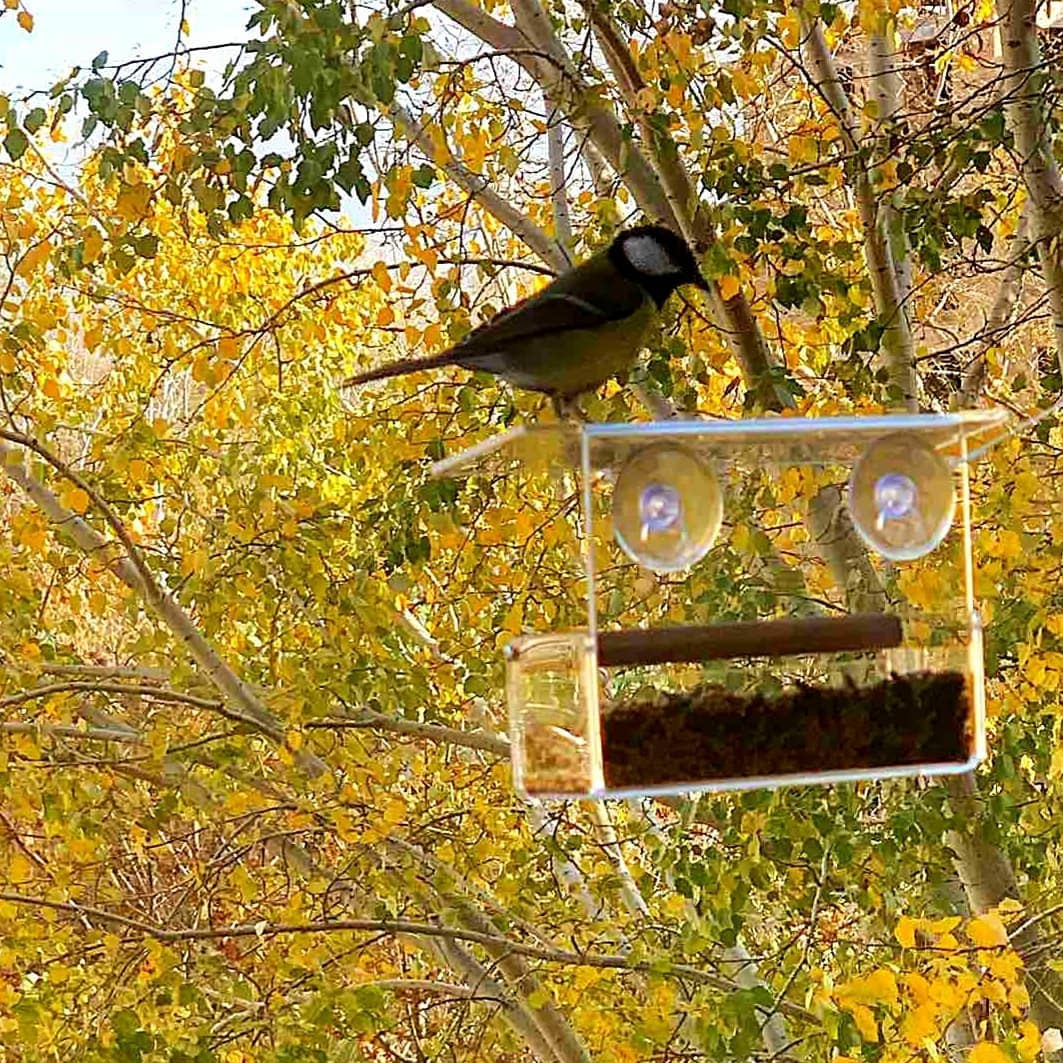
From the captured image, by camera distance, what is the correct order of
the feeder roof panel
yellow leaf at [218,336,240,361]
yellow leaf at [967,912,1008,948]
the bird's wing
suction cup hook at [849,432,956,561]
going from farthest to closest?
yellow leaf at [218,336,240,361] → yellow leaf at [967,912,1008,948] → the bird's wing → suction cup hook at [849,432,956,561] → the feeder roof panel

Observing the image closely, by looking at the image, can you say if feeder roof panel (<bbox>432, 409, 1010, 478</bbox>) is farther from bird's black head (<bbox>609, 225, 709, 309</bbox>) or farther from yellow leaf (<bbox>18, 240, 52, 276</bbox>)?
yellow leaf (<bbox>18, 240, 52, 276</bbox>)

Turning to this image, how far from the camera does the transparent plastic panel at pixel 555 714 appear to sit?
113 centimetres

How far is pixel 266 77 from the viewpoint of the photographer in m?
1.52

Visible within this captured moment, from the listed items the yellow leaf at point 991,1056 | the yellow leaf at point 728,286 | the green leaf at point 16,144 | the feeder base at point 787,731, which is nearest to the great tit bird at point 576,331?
the yellow leaf at point 728,286

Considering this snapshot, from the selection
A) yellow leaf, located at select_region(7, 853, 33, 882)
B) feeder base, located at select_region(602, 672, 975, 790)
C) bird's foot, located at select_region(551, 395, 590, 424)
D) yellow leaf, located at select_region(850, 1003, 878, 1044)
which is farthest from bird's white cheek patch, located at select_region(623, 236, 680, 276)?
yellow leaf, located at select_region(7, 853, 33, 882)

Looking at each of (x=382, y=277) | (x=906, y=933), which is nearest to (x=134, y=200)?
(x=382, y=277)

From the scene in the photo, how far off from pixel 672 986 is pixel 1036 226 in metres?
1.01

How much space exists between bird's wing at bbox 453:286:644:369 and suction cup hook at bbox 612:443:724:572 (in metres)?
0.27

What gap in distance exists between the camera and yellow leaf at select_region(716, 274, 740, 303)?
175 cm

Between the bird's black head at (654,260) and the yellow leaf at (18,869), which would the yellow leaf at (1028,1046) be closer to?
the bird's black head at (654,260)

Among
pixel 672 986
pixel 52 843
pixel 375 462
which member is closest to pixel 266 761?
pixel 52 843

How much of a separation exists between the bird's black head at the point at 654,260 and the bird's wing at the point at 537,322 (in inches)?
3.2

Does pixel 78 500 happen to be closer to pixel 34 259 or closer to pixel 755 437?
pixel 34 259

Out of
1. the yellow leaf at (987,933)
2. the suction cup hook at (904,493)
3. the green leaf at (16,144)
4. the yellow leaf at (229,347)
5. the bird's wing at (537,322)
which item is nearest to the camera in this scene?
the suction cup hook at (904,493)
